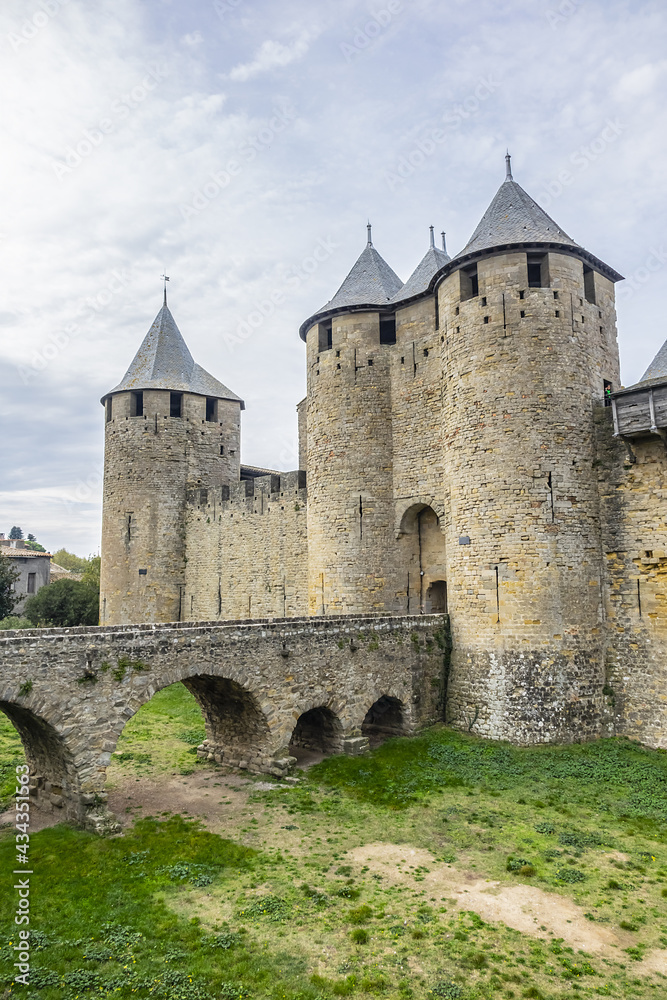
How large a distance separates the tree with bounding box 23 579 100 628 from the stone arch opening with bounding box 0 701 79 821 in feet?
68.9

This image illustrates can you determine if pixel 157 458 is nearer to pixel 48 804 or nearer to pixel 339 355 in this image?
pixel 339 355

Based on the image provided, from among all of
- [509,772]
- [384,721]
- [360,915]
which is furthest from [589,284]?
[360,915]

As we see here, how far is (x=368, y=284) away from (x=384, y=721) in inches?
553

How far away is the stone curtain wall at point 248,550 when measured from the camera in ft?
76.8

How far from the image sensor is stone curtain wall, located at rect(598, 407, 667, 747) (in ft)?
46.9

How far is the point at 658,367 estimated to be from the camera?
16.2 metres

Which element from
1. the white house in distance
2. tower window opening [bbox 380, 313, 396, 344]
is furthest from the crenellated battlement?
the white house in distance

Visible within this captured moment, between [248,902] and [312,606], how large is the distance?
12.5m

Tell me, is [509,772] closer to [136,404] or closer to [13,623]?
[136,404]

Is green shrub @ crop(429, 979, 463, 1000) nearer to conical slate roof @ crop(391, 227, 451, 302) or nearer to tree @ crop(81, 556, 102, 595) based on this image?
conical slate roof @ crop(391, 227, 451, 302)

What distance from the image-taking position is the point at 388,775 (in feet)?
42.9

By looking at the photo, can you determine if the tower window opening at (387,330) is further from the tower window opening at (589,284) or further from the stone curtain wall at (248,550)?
the tower window opening at (589,284)

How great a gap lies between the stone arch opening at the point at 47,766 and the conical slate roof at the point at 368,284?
15008 millimetres

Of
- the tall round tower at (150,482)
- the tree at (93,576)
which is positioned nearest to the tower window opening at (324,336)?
the tall round tower at (150,482)
